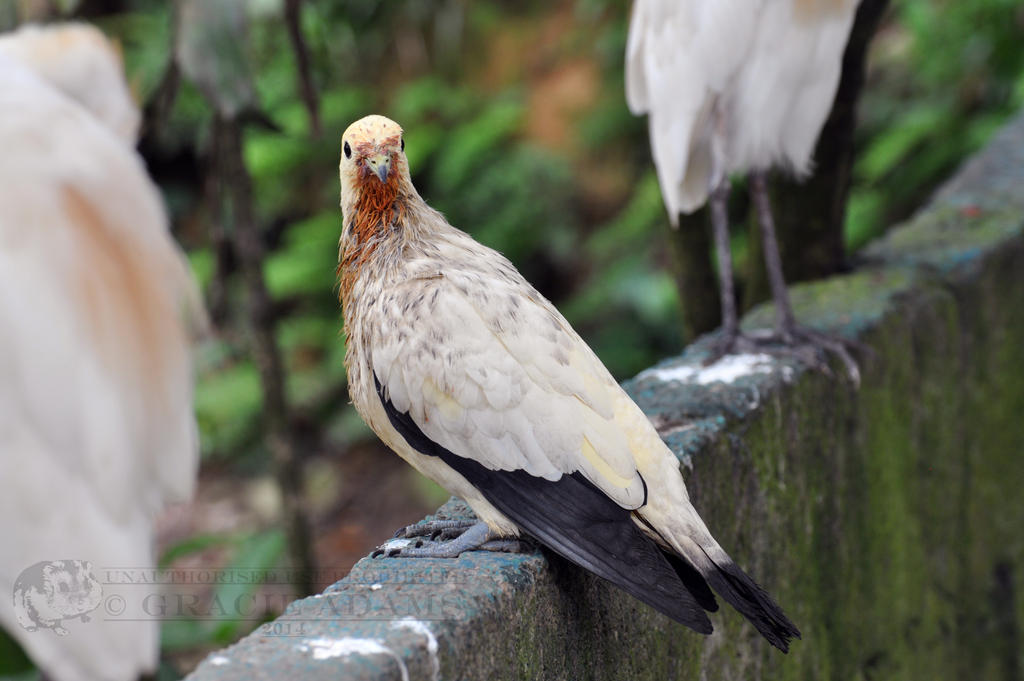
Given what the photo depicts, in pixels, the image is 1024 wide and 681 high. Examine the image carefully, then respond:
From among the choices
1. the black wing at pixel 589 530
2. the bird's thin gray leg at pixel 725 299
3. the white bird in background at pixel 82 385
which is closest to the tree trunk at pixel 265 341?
the bird's thin gray leg at pixel 725 299

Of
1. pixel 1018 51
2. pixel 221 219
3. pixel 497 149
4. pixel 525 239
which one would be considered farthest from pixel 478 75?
pixel 221 219

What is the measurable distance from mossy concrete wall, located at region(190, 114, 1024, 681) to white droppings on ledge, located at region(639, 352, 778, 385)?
0.04 feet

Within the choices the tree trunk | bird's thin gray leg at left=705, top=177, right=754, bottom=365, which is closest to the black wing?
bird's thin gray leg at left=705, top=177, right=754, bottom=365

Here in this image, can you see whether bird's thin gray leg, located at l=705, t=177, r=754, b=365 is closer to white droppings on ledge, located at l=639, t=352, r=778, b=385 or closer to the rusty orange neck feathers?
white droppings on ledge, located at l=639, t=352, r=778, b=385

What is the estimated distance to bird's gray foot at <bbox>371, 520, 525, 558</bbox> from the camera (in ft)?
7.34

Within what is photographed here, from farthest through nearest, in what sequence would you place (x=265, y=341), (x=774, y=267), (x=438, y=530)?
(x=265, y=341), (x=774, y=267), (x=438, y=530)

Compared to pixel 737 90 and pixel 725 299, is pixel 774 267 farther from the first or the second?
pixel 737 90

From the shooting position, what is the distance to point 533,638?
212cm

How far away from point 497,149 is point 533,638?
6.22 m

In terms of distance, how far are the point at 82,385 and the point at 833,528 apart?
217 centimetres

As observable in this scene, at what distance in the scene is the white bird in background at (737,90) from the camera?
3625mm

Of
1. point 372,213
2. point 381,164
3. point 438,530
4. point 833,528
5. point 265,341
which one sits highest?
point 381,164

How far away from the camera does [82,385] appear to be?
1.98m


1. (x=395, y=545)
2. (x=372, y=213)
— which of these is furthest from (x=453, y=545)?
(x=372, y=213)
